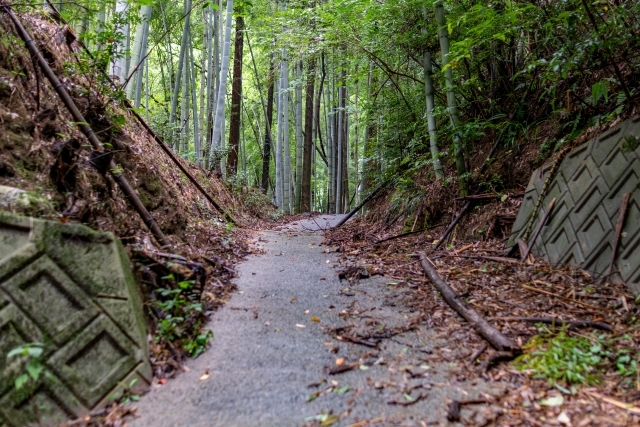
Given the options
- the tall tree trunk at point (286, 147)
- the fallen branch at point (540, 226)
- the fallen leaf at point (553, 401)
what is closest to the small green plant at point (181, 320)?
the fallen leaf at point (553, 401)

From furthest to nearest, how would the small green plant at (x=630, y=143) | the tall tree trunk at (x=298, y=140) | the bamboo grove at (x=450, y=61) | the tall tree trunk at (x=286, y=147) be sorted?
1. the tall tree trunk at (x=298, y=140)
2. the tall tree trunk at (x=286, y=147)
3. the bamboo grove at (x=450, y=61)
4. the small green plant at (x=630, y=143)

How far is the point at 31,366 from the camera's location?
1.62 m

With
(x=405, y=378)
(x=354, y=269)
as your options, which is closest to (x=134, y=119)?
(x=354, y=269)

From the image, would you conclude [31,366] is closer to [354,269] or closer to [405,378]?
[405,378]

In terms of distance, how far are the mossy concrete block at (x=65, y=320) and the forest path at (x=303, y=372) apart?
256 mm

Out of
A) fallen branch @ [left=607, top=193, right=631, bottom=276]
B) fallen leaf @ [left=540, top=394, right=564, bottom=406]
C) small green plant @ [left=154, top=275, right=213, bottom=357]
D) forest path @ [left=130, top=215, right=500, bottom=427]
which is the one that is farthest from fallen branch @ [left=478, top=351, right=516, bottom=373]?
small green plant @ [left=154, top=275, right=213, bottom=357]

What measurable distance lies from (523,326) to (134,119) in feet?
18.2

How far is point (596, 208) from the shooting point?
308 cm

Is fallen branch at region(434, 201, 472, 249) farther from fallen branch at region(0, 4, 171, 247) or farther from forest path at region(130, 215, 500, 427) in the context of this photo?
fallen branch at region(0, 4, 171, 247)

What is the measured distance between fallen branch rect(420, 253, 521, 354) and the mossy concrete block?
1.91m

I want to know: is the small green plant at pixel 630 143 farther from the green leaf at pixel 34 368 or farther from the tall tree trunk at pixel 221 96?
the tall tree trunk at pixel 221 96

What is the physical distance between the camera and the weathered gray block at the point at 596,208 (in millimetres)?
2744

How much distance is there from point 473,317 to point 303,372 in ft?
3.95

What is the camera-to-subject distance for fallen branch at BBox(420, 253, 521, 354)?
215cm
